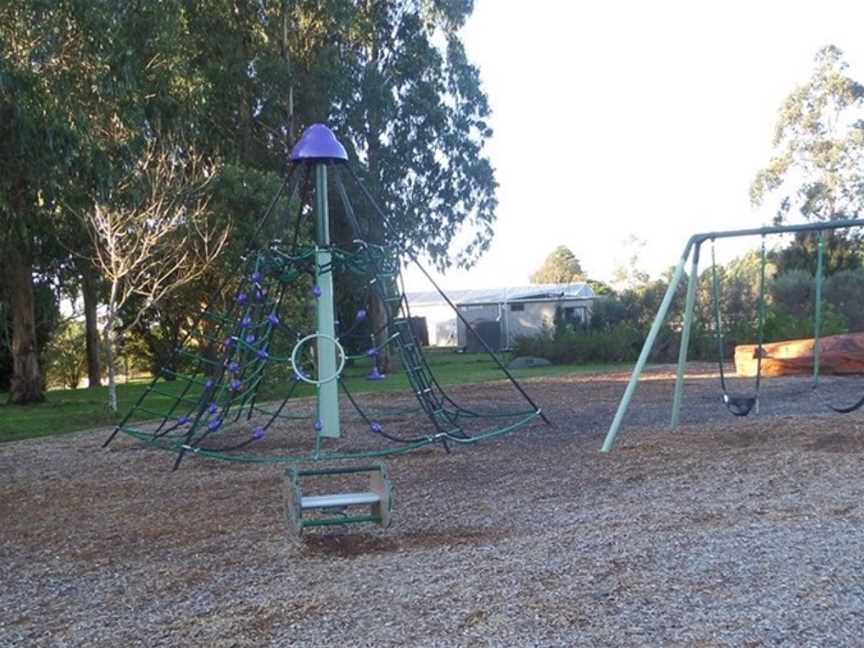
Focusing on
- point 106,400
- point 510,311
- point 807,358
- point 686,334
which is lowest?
point 106,400

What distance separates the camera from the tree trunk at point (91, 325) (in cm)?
2429

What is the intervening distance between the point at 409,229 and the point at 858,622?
2318 cm

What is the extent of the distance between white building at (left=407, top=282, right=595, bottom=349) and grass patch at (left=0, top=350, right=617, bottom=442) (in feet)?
32.1

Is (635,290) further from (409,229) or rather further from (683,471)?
→ (683,471)

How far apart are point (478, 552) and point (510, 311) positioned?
36190mm

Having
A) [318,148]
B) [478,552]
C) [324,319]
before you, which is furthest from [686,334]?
[478,552]

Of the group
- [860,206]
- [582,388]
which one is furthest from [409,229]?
[860,206]

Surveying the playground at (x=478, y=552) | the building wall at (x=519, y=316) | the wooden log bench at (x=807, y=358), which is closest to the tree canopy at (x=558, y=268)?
the building wall at (x=519, y=316)

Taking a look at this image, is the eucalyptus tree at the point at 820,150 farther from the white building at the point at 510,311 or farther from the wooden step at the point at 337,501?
the wooden step at the point at 337,501

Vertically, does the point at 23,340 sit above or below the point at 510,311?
below

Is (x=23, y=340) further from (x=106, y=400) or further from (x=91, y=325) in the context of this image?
(x=91, y=325)

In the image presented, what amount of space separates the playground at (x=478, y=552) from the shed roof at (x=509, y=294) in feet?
105

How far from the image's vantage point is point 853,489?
20.1ft

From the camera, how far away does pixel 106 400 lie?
20125 mm
